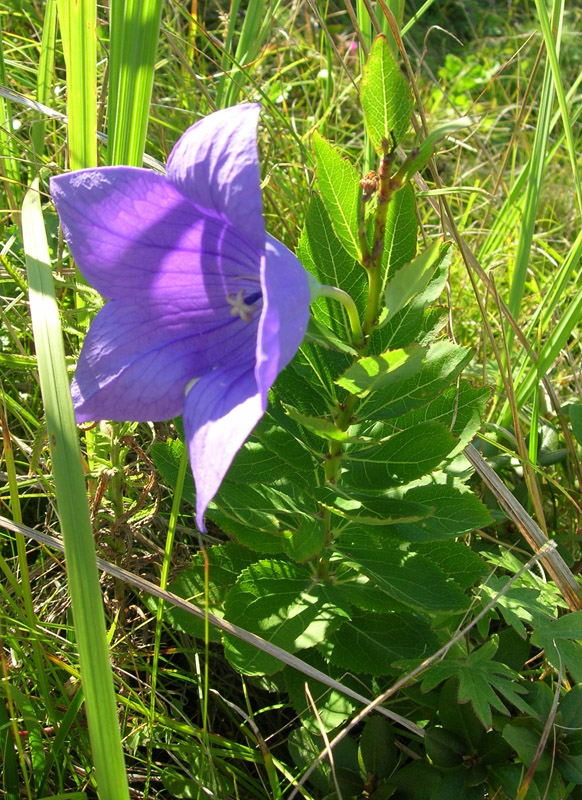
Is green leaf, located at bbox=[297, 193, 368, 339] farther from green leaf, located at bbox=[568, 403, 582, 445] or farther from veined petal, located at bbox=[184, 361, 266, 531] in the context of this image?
green leaf, located at bbox=[568, 403, 582, 445]

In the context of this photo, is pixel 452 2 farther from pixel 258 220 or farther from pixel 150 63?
pixel 258 220

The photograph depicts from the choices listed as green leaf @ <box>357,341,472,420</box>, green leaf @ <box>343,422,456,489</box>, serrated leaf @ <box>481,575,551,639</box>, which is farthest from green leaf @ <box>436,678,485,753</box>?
green leaf @ <box>357,341,472,420</box>

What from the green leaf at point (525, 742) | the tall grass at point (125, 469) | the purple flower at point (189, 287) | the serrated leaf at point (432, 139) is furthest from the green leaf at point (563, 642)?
the serrated leaf at point (432, 139)

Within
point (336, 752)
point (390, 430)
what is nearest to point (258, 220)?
point (390, 430)

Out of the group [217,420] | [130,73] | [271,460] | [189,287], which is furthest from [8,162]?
[217,420]

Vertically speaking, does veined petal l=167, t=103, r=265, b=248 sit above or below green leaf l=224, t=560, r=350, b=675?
above

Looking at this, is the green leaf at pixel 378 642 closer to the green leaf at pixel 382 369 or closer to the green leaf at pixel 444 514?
the green leaf at pixel 444 514
